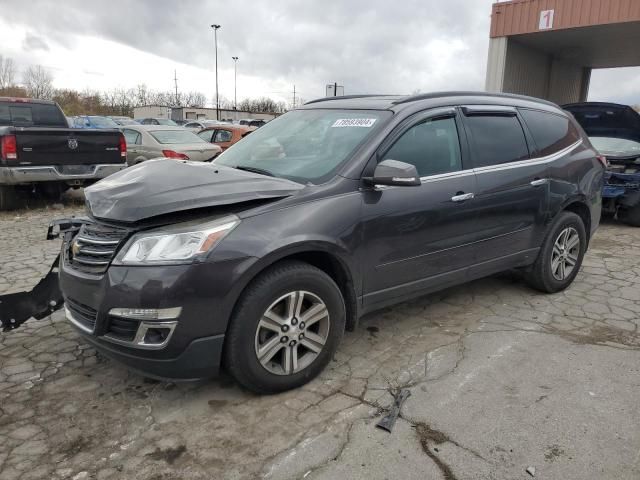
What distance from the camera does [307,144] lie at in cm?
371

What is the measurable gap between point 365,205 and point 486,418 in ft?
4.64

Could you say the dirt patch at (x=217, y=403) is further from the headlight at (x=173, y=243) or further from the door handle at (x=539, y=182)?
the door handle at (x=539, y=182)

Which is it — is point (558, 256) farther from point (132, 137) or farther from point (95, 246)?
point (132, 137)

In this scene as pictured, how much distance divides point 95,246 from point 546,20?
13405mm

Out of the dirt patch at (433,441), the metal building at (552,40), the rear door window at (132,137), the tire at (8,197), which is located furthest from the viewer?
the metal building at (552,40)

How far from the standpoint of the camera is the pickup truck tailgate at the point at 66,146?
780cm

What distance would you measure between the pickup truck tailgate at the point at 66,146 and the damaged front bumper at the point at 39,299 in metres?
5.07

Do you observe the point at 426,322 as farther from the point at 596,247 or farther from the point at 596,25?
the point at 596,25

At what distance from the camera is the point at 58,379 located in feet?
10.6

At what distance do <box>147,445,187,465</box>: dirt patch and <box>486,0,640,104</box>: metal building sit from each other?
13.6 meters

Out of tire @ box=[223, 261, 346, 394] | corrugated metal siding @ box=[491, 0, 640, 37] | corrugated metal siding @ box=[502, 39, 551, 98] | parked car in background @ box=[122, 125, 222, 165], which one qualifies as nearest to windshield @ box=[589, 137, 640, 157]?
corrugated metal siding @ box=[491, 0, 640, 37]

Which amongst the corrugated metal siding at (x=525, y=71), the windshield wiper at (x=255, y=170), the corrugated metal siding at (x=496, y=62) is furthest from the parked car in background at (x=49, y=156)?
the corrugated metal siding at (x=525, y=71)

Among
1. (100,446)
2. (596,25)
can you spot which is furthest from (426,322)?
(596,25)

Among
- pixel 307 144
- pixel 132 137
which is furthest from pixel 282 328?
pixel 132 137
